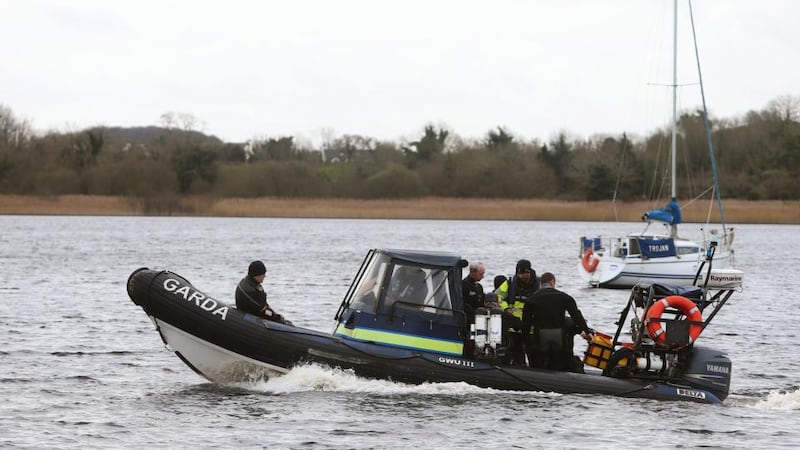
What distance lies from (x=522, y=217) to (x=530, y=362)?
6708cm

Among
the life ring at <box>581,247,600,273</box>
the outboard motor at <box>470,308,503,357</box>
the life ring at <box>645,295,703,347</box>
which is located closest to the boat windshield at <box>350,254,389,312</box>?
the outboard motor at <box>470,308,503,357</box>

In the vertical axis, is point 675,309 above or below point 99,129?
below

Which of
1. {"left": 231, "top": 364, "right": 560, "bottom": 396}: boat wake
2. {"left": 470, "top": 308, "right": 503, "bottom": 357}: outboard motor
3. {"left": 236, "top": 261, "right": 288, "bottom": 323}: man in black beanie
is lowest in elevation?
{"left": 231, "top": 364, "right": 560, "bottom": 396}: boat wake

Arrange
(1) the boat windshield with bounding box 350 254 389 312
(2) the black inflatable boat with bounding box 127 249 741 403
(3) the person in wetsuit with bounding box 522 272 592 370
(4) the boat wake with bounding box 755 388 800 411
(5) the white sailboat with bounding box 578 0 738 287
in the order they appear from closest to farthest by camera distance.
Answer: (3) the person in wetsuit with bounding box 522 272 592 370, (2) the black inflatable boat with bounding box 127 249 741 403, (1) the boat windshield with bounding box 350 254 389 312, (4) the boat wake with bounding box 755 388 800 411, (5) the white sailboat with bounding box 578 0 738 287

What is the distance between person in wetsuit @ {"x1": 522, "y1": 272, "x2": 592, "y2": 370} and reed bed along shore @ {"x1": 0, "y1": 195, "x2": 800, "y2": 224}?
65.6m

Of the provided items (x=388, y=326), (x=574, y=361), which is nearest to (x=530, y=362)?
(x=574, y=361)

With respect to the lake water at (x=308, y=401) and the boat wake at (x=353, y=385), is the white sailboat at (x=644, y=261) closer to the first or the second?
the lake water at (x=308, y=401)

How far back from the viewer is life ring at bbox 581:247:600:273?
3778cm

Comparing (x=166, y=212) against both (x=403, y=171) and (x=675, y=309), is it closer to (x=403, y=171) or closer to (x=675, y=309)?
(x=403, y=171)

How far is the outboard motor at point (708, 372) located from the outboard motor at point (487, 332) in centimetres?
243

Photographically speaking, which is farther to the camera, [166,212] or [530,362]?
[166,212]

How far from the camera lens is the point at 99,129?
105 m

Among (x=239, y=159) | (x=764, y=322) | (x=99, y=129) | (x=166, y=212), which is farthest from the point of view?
(x=239, y=159)

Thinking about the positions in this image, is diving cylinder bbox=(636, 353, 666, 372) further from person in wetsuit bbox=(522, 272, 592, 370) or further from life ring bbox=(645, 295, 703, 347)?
person in wetsuit bbox=(522, 272, 592, 370)
